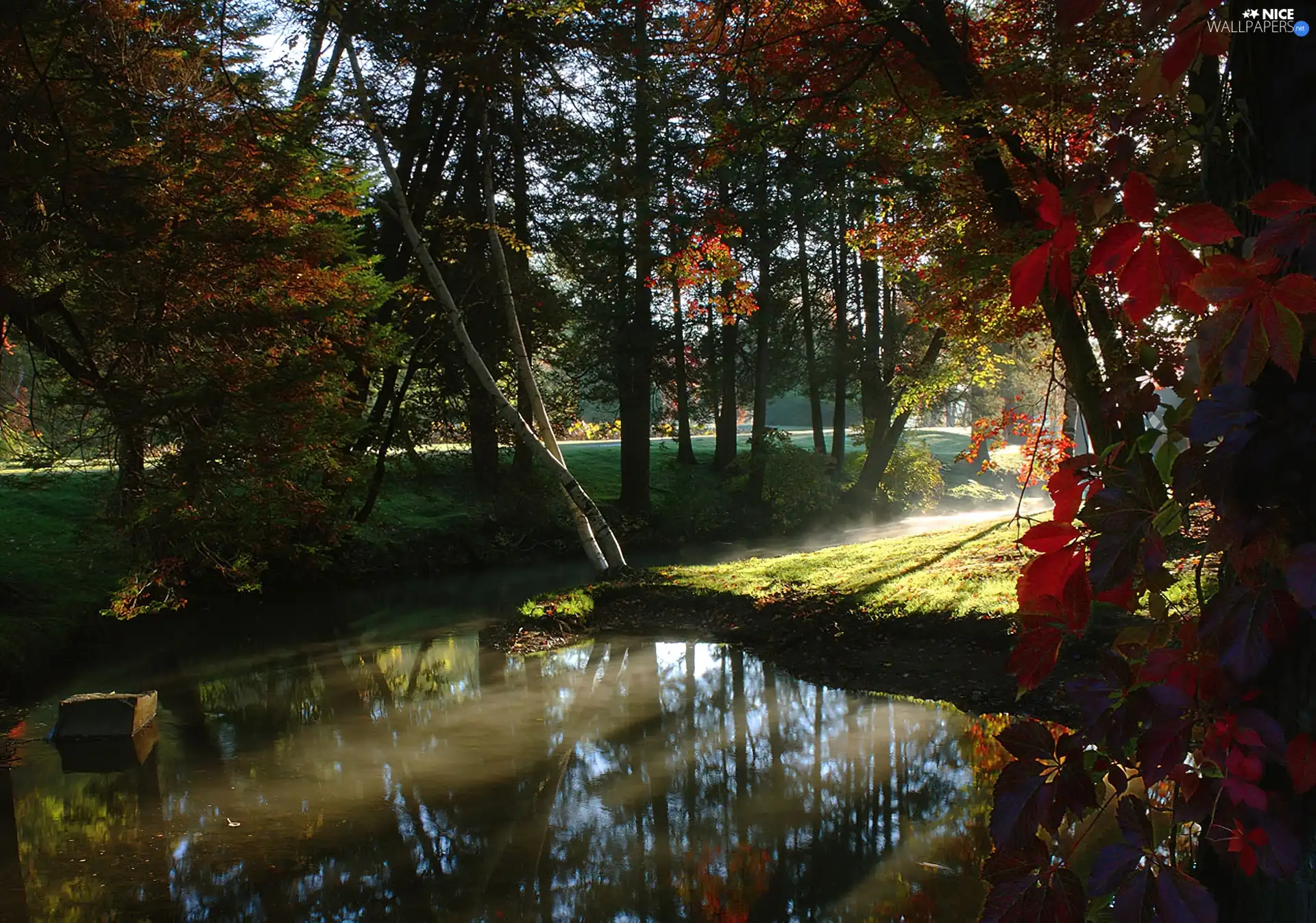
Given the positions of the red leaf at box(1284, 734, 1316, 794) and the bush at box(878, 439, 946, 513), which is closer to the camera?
the red leaf at box(1284, 734, 1316, 794)

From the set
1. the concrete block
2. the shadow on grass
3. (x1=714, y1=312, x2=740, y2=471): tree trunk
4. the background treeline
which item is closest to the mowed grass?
the shadow on grass

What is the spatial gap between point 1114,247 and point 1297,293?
0.71ft

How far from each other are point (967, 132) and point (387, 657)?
27.6 feet

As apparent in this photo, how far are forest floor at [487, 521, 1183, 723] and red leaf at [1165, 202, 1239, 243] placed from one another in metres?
5.39

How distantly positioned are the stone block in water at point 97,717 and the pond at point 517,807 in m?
0.22

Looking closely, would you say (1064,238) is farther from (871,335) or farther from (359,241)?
(871,335)

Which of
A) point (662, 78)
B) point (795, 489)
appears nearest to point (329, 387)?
point (662, 78)

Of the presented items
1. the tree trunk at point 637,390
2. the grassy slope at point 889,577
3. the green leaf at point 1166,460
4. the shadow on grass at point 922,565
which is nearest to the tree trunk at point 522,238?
the tree trunk at point 637,390

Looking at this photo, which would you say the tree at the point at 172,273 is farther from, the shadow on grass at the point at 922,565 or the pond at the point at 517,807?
the shadow on grass at the point at 922,565

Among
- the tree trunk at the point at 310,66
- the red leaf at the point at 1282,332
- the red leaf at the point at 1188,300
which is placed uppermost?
the tree trunk at the point at 310,66

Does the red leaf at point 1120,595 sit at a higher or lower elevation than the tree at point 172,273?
lower

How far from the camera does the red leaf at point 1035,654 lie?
3.97ft

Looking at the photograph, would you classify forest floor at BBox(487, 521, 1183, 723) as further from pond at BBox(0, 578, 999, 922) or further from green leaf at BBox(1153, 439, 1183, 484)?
green leaf at BBox(1153, 439, 1183, 484)

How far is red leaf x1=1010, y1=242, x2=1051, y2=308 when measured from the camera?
112cm
